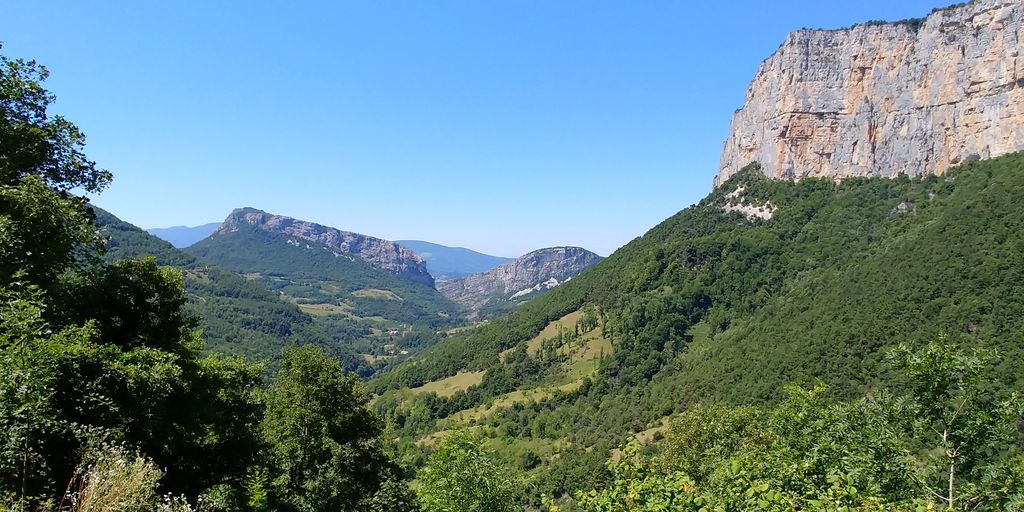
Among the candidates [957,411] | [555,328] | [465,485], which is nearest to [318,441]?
[465,485]

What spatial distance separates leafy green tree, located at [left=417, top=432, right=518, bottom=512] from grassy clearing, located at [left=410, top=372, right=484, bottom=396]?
122 m

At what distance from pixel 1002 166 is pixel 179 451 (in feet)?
443

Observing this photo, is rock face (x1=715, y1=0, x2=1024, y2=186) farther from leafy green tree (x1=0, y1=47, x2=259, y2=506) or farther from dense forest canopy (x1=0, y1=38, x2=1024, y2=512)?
leafy green tree (x1=0, y1=47, x2=259, y2=506)

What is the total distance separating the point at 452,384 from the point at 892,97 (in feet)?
477

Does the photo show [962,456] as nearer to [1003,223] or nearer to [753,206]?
[1003,223]

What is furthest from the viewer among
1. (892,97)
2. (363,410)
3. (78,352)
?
(892,97)

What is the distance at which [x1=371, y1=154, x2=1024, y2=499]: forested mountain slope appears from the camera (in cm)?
6919

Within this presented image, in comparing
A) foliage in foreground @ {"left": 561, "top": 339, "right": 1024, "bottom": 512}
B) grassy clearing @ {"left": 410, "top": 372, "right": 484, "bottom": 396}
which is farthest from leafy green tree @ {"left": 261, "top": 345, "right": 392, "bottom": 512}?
grassy clearing @ {"left": 410, "top": 372, "right": 484, "bottom": 396}

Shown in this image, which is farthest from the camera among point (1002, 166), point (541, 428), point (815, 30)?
point (815, 30)

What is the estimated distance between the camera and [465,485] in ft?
48.9

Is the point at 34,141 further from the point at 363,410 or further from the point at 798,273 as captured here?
the point at 798,273

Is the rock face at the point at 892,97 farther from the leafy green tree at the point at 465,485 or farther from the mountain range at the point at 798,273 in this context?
the leafy green tree at the point at 465,485

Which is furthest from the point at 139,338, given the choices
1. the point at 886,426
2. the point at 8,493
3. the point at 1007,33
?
the point at 1007,33

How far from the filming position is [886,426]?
40.0 feet
